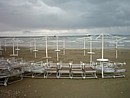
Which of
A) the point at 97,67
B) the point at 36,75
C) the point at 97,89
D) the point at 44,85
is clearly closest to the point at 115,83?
the point at 97,89

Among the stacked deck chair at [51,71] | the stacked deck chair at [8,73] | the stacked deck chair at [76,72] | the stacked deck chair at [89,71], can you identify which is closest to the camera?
the stacked deck chair at [8,73]

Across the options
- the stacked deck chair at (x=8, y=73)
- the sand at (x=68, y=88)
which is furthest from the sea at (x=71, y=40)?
the stacked deck chair at (x=8, y=73)

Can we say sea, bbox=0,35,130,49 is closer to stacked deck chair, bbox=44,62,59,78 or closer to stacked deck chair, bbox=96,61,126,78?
stacked deck chair, bbox=96,61,126,78

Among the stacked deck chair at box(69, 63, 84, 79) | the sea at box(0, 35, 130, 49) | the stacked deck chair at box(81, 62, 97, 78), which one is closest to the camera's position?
the stacked deck chair at box(81, 62, 97, 78)

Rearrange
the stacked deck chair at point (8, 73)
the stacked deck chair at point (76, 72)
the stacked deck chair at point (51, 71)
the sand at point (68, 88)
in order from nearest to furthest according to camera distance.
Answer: the sand at point (68, 88)
the stacked deck chair at point (8, 73)
the stacked deck chair at point (76, 72)
the stacked deck chair at point (51, 71)

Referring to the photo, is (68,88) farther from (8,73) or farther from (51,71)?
(8,73)

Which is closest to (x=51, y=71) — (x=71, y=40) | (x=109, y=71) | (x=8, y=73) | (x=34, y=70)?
(x=34, y=70)

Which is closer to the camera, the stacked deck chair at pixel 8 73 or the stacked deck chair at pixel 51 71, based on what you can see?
the stacked deck chair at pixel 8 73

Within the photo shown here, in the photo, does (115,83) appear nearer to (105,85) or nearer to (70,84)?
(105,85)

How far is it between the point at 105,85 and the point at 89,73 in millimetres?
3901

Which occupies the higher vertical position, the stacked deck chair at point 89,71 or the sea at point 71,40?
the sea at point 71,40

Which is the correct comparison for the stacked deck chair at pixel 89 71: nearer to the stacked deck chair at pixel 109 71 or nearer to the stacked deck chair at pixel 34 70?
the stacked deck chair at pixel 109 71

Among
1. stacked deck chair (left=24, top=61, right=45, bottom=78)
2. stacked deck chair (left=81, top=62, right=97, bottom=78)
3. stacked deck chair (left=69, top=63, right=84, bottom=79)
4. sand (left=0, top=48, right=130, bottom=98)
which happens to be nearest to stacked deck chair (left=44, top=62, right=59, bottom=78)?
stacked deck chair (left=24, top=61, right=45, bottom=78)

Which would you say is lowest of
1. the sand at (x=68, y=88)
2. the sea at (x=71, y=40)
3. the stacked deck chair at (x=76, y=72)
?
the sand at (x=68, y=88)
